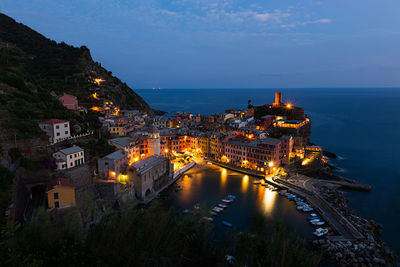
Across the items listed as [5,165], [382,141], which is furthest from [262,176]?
[382,141]

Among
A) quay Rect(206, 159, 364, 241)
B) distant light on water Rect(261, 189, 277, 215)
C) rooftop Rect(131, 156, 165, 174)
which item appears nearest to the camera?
Answer: quay Rect(206, 159, 364, 241)

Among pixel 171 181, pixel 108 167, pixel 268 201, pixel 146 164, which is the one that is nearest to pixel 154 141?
pixel 171 181

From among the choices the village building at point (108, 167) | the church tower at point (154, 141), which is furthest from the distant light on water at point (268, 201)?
the village building at point (108, 167)

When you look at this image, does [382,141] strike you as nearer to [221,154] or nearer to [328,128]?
[328,128]

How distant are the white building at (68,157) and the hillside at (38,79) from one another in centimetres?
409

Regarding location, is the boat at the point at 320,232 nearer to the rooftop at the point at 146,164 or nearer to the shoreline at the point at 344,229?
the shoreline at the point at 344,229

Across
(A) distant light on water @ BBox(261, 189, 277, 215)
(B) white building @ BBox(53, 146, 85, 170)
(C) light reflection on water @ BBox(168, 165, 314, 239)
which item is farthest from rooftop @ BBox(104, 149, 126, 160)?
(A) distant light on water @ BBox(261, 189, 277, 215)

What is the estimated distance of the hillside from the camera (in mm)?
25953

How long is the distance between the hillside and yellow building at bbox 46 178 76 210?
7.85m

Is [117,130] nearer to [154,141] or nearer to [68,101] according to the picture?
[154,141]

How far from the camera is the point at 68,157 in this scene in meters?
22.4

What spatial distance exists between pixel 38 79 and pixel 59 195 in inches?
1634

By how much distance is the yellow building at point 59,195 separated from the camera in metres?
18.2

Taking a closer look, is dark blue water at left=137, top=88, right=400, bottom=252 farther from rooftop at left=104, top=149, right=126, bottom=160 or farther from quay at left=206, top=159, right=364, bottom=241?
rooftop at left=104, top=149, right=126, bottom=160
